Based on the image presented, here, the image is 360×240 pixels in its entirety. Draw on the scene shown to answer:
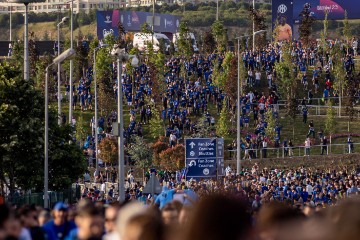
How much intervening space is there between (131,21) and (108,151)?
5057cm

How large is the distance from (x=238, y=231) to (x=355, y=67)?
77.9m

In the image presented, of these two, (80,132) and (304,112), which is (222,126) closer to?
(304,112)

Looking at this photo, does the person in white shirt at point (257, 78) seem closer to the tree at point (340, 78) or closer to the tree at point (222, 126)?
the tree at point (340, 78)

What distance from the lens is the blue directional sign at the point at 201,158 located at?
4275 cm

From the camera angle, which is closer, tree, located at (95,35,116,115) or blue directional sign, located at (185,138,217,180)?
blue directional sign, located at (185,138,217,180)

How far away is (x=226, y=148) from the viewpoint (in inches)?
2589

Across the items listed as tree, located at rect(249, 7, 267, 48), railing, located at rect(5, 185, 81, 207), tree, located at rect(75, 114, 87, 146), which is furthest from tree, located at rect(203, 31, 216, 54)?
railing, located at rect(5, 185, 81, 207)

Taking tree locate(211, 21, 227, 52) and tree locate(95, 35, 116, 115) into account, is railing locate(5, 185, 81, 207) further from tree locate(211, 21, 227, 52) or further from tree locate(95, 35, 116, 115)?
tree locate(211, 21, 227, 52)

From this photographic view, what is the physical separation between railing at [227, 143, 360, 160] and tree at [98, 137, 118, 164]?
603cm

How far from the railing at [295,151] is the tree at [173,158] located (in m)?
4.30

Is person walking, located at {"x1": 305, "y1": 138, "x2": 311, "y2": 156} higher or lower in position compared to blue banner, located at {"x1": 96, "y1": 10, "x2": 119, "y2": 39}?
lower

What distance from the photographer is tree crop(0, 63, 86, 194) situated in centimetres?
4256

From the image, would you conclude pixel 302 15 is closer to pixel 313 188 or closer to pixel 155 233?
pixel 313 188

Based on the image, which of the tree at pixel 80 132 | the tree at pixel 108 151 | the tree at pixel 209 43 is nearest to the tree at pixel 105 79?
the tree at pixel 80 132
